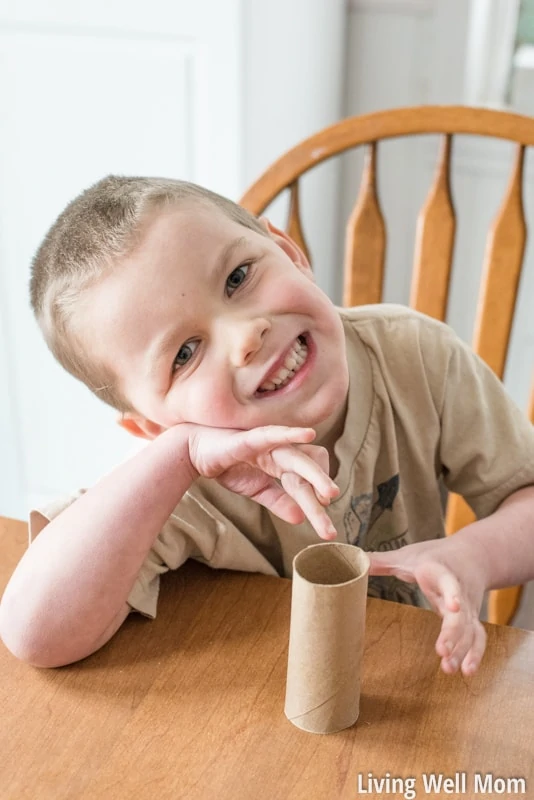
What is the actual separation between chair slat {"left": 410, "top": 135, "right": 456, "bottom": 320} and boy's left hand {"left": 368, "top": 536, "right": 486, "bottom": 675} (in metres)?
0.50

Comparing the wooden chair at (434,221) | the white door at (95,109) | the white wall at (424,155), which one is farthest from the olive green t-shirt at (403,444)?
the white wall at (424,155)

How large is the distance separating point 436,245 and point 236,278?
1.58 feet

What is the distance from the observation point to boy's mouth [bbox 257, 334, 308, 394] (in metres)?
0.82

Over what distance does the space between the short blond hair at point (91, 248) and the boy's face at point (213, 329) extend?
1cm

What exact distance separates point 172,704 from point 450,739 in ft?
0.67

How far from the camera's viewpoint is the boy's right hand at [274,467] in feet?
2.31

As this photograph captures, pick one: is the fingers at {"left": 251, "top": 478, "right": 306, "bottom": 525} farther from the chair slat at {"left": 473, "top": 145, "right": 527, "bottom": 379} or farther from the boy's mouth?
the chair slat at {"left": 473, "top": 145, "right": 527, "bottom": 379}

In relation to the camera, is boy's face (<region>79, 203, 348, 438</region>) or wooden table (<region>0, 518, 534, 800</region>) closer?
wooden table (<region>0, 518, 534, 800</region>)

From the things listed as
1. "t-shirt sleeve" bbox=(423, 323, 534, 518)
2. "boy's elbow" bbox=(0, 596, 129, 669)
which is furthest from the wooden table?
"t-shirt sleeve" bbox=(423, 323, 534, 518)

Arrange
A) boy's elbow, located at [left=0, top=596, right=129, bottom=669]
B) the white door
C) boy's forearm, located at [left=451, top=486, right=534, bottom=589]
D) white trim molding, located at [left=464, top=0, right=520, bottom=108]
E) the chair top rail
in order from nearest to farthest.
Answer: boy's elbow, located at [left=0, top=596, right=129, bottom=669]
boy's forearm, located at [left=451, top=486, right=534, bottom=589]
the chair top rail
the white door
white trim molding, located at [left=464, top=0, right=520, bottom=108]

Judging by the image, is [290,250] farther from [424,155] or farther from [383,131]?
[424,155]

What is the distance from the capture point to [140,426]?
93cm

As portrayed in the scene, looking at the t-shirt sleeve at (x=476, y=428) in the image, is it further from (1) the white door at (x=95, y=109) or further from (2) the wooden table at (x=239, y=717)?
(1) the white door at (x=95, y=109)

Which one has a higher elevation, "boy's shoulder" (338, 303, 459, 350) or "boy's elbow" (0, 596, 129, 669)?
"boy's shoulder" (338, 303, 459, 350)
